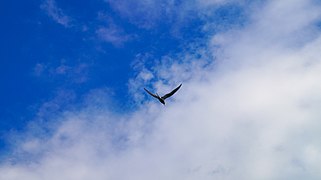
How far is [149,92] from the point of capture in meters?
85.6

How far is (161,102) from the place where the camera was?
8756cm

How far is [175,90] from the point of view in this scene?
284 ft

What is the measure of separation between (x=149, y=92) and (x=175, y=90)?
417cm

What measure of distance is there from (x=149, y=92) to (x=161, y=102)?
3132 mm

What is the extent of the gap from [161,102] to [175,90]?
3099 millimetres
